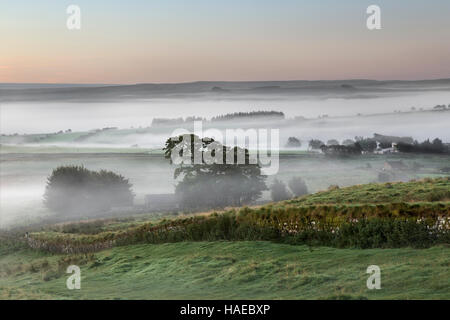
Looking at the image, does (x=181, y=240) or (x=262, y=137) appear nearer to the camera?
(x=181, y=240)

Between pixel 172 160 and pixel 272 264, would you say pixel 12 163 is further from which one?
pixel 272 264

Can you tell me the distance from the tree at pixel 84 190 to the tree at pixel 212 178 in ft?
16.1

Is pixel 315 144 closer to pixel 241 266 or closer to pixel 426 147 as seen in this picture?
pixel 426 147

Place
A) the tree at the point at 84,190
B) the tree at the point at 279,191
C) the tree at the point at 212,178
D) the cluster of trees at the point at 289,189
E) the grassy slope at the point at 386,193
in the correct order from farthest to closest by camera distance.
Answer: the cluster of trees at the point at 289,189, the tree at the point at 279,191, the tree at the point at 84,190, the tree at the point at 212,178, the grassy slope at the point at 386,193

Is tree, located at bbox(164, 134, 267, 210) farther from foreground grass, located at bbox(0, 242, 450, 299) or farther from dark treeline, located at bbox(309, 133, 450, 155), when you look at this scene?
foreground grass, located at bbox(0, 242, 450, 299)

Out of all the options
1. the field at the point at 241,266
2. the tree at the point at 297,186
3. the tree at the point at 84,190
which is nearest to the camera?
the field at the point at 241,266

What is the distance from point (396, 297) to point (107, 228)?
26139 mm

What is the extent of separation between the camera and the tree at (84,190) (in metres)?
48.5

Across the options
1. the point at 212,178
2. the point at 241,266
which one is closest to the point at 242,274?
the point at 241,266

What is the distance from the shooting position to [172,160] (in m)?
51.0

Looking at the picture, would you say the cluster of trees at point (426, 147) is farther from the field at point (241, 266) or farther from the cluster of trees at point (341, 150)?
the field at point (241, 266)

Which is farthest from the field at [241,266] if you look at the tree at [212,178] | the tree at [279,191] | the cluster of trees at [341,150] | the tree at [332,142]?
the tree at [332,142]

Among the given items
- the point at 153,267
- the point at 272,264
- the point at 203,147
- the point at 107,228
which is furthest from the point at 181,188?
the point at 272,264
